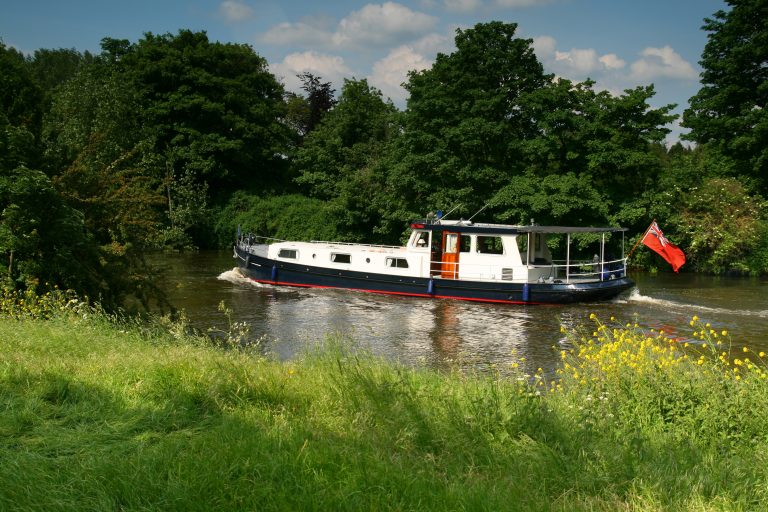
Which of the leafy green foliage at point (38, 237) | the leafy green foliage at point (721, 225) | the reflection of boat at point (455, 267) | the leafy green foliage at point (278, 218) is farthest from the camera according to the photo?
the leafy green foliage at point (278, 218)

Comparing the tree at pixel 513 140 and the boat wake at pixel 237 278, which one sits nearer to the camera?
the boat wake at pixel 237 278

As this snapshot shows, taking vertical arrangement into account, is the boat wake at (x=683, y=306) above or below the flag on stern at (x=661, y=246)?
below

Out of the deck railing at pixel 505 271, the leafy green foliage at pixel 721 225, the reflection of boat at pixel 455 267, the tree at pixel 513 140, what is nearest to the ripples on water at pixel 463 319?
the reflection of boat at pixel 455 267

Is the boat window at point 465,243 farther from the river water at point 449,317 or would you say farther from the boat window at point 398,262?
the river water at point 449,317

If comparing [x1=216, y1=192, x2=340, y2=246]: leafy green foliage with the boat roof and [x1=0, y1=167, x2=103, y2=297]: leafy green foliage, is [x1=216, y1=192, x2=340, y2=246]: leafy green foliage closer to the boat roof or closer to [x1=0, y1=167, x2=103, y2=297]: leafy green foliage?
the boat roof

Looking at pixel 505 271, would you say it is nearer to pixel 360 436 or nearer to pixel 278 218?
pixel 360 436

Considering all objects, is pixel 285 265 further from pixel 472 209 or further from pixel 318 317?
pixel 472 209

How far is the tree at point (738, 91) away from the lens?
34.9 m

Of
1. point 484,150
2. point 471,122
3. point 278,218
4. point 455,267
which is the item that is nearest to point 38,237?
point 455,267

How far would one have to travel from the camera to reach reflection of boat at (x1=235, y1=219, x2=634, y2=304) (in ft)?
82.1

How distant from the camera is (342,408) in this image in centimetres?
705

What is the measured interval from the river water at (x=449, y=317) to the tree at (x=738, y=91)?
8808 millimetres

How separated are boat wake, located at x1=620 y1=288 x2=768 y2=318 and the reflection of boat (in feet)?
1.91

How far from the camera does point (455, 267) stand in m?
26.5
